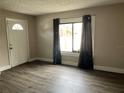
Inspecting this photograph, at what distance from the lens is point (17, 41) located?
4859mm

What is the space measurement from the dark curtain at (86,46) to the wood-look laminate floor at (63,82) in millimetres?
476

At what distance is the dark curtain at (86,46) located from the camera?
415 centimetres

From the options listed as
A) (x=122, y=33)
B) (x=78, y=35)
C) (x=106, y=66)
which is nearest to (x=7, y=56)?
(x=78, y=35)

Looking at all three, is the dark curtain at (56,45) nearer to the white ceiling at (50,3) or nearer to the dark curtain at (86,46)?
the dark curtain at (86,46)

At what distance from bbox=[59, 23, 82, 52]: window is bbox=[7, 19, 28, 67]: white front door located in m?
1.79

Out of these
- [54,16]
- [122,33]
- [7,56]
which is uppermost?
[54,16]

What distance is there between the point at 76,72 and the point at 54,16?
2707mm

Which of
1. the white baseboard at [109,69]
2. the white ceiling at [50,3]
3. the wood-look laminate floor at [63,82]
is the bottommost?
the wood-look laminate floor at [63,82]

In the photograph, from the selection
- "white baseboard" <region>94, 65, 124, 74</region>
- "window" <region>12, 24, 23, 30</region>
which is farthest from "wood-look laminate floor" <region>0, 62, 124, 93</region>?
"window" <region>12, 24, 23, 30</region>

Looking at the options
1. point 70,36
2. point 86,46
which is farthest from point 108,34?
point 70,36

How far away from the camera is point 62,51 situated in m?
5.06

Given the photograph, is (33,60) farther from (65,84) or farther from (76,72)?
(65,84)

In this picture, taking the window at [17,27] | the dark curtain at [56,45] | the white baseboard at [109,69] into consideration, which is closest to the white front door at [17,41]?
the window at [17,27]

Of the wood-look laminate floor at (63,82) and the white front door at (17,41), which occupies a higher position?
the white front door at (17,41)
